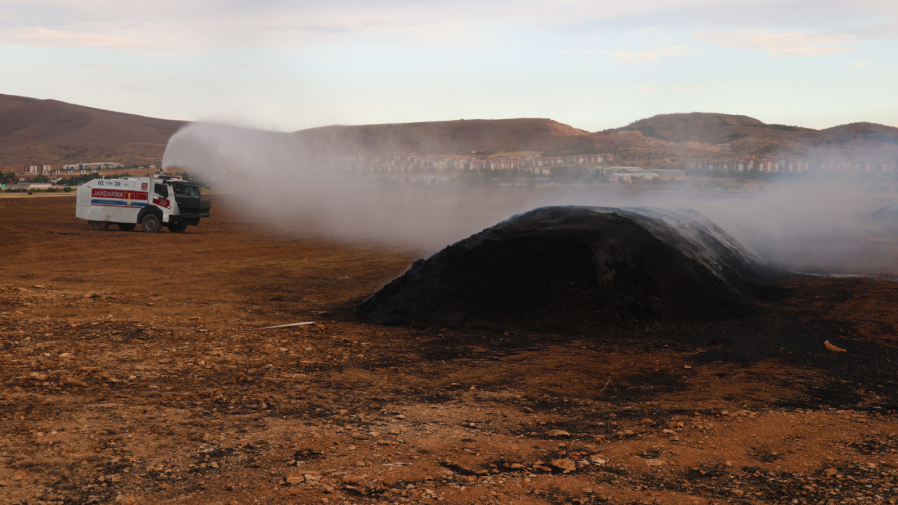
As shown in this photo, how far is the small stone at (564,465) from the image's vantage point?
4.74m

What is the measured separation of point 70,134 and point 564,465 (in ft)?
544

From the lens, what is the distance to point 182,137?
3456 cm

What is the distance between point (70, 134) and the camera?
142250 mm

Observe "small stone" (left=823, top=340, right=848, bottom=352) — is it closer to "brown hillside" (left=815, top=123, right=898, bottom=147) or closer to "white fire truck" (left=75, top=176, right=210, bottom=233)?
"white fire truck" (left=75, top=176, right=210, bottom=233)

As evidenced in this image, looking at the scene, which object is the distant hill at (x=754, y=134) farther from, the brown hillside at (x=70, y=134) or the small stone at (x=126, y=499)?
the brown hillside at (x=70, y=134)

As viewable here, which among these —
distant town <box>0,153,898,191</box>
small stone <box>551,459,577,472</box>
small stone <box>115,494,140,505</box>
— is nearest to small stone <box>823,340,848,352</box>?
small stone <box>551,459,577,472</box>

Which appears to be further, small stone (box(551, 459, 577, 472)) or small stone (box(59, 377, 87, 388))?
small stone (box(59, 377, 87, 388))

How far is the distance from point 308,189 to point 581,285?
62221mm

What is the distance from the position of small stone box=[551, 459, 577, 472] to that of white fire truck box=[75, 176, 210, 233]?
24642mm

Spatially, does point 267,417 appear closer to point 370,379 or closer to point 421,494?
point 370,379

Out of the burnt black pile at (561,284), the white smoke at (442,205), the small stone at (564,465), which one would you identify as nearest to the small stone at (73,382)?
the burnt black pile at (561,284)

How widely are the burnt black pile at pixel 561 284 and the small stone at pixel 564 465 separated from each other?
5.03 meters

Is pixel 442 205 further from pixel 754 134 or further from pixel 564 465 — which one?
pixel 754 134

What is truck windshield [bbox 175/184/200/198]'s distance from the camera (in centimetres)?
2641
